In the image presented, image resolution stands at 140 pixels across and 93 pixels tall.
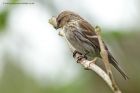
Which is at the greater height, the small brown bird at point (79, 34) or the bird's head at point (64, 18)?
the bird's head at point (64, 18)

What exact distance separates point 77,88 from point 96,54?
0.96 metres

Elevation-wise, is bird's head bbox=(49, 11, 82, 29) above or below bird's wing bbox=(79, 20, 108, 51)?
above

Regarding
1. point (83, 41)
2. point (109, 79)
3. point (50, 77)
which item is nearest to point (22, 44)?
point (50, 77)

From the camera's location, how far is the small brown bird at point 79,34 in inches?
212

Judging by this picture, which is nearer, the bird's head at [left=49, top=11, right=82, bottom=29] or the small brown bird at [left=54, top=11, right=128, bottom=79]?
the bird's head at [left=49, top=11, right=82, bottom=29]

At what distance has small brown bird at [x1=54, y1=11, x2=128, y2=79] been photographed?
5375 millimetres

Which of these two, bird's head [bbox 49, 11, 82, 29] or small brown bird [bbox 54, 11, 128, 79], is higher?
bird's head [bbox 49, 11, 82, 29]

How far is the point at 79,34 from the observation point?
18.5ft

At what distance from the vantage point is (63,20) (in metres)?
5.29

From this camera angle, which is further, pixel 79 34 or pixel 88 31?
pixel 79 34

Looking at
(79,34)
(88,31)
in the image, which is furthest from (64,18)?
(79,34)

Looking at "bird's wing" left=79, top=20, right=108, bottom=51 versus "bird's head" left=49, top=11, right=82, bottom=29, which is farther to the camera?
"bird's wing" left=79, top=20, right=108, bottom=51

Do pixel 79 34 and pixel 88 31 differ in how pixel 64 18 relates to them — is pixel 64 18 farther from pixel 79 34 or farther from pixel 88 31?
pixel 79 34

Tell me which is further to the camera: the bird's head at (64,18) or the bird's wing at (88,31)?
the bird's wing at (88,31)
